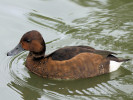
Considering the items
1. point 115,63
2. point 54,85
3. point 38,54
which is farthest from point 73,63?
point 115,63

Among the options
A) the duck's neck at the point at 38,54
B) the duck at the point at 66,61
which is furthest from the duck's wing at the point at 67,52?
the duck's neck at the point at 38,54

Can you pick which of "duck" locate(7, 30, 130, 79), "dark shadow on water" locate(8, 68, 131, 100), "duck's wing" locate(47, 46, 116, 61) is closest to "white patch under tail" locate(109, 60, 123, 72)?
"duck" locate(7, 30, 130, 79)

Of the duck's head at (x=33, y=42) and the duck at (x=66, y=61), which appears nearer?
the duck at (x=66, y=61)

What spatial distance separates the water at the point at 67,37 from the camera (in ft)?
19.3

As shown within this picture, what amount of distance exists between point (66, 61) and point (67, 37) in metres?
Result: 1.59

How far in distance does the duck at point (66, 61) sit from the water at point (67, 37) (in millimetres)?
123

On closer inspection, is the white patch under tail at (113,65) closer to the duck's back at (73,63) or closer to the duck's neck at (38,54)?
the duck's back at (73,63)

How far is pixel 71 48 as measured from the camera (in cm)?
629

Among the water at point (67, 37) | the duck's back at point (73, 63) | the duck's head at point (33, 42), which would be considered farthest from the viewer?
the duck's head at point (33, 42)

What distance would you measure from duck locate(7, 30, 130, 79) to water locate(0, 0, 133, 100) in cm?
12

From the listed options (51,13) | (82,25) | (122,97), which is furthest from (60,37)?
(122,97)

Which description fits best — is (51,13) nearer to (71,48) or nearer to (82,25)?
(82,25)

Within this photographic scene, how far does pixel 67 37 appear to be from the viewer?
25.3 feet

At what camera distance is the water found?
588 cm
